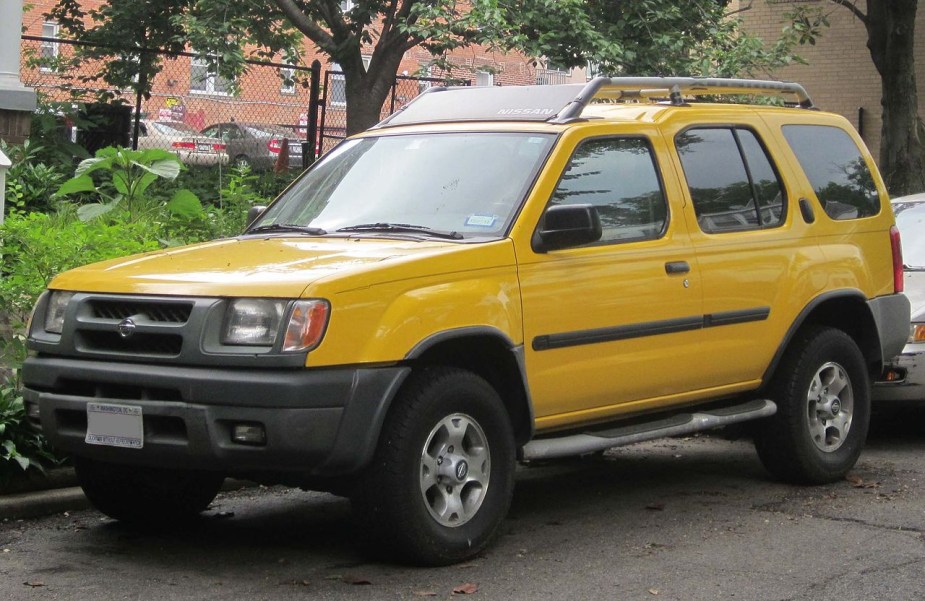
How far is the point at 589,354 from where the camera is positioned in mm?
6234

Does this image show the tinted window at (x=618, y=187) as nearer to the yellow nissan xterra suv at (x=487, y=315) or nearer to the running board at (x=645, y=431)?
the yellow nissan xterra suv at (x=487, y=315)

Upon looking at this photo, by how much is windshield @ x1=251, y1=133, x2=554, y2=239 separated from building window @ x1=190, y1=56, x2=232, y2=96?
8.07m

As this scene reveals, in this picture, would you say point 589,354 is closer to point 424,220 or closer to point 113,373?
point 424,220

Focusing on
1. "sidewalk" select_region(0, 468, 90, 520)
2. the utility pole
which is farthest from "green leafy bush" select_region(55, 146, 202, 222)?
"sidewalk" select_region(0, 468, 90, 520)

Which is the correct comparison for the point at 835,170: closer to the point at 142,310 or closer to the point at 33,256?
the point at 142,310

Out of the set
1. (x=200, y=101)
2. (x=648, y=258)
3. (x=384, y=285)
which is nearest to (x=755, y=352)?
(x=648, y=258)

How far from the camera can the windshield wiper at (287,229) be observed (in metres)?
6.41

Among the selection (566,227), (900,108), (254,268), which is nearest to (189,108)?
(900,108)

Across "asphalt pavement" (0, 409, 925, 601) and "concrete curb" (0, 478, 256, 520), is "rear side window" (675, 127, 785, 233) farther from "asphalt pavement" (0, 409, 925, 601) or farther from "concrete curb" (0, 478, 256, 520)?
"concrete curb" (0, 478, 256, 520)

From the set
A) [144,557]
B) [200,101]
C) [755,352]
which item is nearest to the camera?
→ [144,557]

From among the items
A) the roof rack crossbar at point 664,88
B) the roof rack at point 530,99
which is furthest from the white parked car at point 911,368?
the roof rack at point 530,99

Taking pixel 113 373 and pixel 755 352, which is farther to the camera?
pixel 755 352

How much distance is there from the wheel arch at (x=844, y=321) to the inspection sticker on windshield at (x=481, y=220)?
2.02m

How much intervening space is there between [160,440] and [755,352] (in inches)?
128
